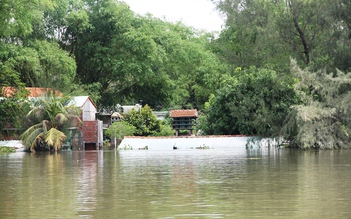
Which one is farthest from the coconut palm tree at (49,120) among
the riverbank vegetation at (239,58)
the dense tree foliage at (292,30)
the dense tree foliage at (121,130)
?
the dense tree foliage at (292,30)

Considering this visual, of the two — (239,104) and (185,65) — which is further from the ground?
(185,65)

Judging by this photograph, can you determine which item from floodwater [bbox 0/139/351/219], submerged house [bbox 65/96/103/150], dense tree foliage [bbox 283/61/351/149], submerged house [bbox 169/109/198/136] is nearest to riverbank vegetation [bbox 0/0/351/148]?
dense tree foliage [bbox 283/61/351/149]

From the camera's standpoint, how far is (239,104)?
47938 millimetres

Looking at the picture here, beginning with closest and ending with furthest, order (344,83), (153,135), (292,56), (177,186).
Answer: (177,186) → (344,83) → (292,56) → (153,135)

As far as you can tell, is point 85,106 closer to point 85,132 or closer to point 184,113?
point 85,132

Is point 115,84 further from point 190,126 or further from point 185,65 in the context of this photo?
point 190,126

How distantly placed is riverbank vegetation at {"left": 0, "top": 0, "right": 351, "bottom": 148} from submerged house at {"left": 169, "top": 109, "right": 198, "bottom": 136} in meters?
6.25

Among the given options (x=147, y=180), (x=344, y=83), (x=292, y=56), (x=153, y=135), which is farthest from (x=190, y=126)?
(x=147, y=180)

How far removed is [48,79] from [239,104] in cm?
1826

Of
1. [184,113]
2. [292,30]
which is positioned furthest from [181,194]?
[184,113]

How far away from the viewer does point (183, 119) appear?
203 feet

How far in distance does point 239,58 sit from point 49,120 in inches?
573

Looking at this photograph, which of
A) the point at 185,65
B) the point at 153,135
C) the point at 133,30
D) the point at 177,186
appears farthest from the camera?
the point at 185,65

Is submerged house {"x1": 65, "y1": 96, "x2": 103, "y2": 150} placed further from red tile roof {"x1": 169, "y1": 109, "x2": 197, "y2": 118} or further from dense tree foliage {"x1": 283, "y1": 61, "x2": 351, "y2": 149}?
dense tree foliage {"x1": 283, "y1": 61, "x2": 351, "y2": 149}
